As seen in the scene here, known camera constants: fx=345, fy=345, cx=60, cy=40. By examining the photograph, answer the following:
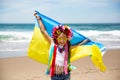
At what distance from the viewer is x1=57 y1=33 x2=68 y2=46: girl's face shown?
3205 millimetres

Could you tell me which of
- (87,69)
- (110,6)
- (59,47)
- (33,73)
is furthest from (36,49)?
(110,6)

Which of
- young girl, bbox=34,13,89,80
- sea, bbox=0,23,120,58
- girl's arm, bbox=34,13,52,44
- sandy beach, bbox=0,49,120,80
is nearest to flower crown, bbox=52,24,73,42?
young girl, bbox=34,13,89,80

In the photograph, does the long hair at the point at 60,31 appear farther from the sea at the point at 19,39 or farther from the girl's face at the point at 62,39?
the sea at the point at 19,39

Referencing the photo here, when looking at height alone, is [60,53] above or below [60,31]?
below

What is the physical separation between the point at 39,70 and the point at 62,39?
293 centimetres

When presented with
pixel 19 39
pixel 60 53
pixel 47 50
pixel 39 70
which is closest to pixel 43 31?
pixel 47 50

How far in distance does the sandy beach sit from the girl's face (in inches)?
91.6

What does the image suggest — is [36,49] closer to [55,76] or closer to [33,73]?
[55,76]

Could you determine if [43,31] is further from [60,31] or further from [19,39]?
[19,39]

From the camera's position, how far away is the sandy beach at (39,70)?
5562 millimetres

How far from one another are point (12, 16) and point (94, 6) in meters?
3.14

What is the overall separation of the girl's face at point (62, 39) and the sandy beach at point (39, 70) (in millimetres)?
2328

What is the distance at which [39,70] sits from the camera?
6062 millimetres

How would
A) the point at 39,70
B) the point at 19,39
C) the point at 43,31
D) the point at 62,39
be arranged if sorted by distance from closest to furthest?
the point at 62,39 < the point at 43,31 < the point at 39,70 < the point at 19,39
